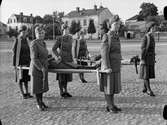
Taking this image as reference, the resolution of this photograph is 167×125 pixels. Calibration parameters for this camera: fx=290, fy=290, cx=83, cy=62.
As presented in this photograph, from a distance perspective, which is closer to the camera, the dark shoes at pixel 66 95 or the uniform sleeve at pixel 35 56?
the uniform sleeve at pixel 35 56

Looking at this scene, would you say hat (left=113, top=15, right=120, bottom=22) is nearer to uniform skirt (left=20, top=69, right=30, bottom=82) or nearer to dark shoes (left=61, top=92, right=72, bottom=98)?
dark shoes (left=61, top=92, right=72, bottom=98)

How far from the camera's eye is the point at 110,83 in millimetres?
5570

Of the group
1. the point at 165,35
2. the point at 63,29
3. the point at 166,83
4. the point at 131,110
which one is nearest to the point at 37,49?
the point at 63,29

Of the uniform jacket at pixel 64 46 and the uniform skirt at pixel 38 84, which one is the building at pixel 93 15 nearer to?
the uniform jacket at pixel 64 46

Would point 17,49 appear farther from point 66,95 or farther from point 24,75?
point 66,95

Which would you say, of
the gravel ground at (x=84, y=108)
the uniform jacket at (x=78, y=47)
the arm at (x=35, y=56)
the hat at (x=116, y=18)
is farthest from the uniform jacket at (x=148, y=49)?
the uniform jacket at (x=78, y=47)

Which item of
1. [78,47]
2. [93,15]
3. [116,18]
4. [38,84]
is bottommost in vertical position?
[38,84]

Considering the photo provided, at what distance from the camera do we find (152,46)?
7098 mm

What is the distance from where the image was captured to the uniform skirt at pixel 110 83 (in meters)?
5.57

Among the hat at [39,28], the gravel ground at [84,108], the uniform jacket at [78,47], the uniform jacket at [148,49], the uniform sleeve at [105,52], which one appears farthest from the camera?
the uniform jacket at [78,47]

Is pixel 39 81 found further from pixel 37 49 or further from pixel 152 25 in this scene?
pixel 152 25

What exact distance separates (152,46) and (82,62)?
254cm

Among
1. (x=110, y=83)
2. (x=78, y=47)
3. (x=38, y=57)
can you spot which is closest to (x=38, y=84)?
(x=38, y=57)

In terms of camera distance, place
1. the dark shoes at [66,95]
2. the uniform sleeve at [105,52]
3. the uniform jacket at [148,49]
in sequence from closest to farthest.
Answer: the uniform sleeve at [105,52] < the uniform jacket at [148,49] < the dark shoes at [66,95]
